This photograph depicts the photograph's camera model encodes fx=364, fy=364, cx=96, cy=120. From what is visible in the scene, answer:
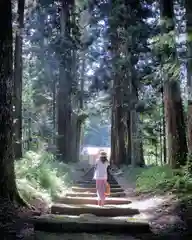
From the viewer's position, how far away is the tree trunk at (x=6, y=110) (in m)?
8.12

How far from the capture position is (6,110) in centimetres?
827

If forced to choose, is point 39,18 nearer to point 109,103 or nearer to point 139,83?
point 139,83

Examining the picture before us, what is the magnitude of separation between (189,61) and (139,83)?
1185cm

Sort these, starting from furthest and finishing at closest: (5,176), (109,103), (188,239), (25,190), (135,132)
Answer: (109,103)
(135,132)
(25,190)
(5,176)
(188,239)

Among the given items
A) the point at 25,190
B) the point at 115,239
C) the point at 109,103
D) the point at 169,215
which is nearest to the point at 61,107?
the point at 109,103

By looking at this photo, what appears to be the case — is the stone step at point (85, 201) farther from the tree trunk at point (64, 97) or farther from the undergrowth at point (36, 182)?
the tree trunk at point (64, 97)

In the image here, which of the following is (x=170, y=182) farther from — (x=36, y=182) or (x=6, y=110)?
(x=6, y=110)

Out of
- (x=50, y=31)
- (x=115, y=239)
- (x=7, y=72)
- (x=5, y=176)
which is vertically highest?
(x=50, y=31)

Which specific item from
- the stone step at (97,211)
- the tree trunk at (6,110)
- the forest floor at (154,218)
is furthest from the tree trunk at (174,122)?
the tree trunk at (6,110)

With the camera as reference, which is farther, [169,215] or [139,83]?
[139,83]

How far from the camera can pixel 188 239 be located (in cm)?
639

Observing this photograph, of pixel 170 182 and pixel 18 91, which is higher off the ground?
pixel 18 91

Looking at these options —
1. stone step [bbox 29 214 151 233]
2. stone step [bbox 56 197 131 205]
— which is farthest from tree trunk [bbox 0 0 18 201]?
stone step [bbox 56 197 131 205]

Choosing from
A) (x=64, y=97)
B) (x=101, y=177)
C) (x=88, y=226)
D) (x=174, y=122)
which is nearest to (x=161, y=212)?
(x=101, y=177)
